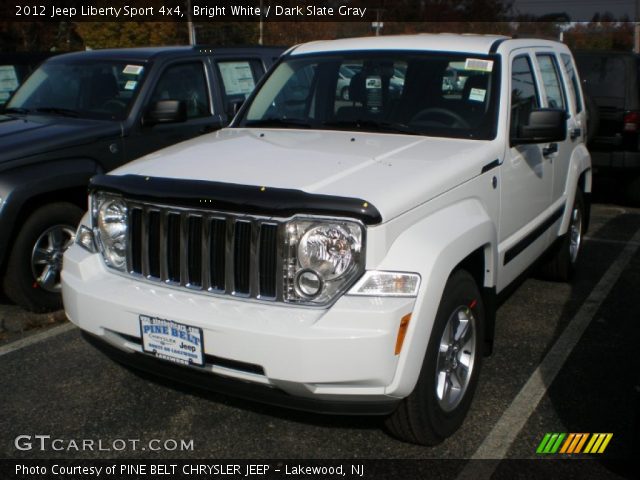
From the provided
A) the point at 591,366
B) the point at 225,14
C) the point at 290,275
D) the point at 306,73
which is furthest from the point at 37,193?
the point at 225,14

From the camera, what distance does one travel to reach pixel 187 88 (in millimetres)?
6434

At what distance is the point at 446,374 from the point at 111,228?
5.82 feet

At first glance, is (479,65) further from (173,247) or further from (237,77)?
(237,77)

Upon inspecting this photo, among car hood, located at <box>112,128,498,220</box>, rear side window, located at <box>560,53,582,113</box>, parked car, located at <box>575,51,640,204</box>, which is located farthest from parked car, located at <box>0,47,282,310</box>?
parked car, located at <box>575,51,640,204</box>

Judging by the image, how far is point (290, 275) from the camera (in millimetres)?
3070

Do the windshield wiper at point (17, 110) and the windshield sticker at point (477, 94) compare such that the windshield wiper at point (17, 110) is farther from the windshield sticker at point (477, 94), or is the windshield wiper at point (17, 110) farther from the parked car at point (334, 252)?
the windshield sticker at point (477, 94)

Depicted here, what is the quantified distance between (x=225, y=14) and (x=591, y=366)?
3093 centimetres

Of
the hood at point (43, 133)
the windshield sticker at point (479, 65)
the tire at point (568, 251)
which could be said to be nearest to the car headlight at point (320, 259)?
the windshield sticker at point (479, 65)

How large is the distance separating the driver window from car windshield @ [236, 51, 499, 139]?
1.45 m

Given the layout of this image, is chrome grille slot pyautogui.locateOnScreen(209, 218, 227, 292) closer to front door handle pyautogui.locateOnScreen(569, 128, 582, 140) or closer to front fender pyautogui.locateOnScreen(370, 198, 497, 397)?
front fender pyautogui.locateOnScreen(370, 198, 497, 397)

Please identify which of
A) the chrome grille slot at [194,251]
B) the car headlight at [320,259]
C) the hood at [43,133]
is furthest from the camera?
the hood at [43,133]

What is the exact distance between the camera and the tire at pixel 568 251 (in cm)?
582

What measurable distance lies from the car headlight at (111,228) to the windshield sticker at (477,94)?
2116mm

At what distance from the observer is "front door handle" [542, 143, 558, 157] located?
4886 millimetres
